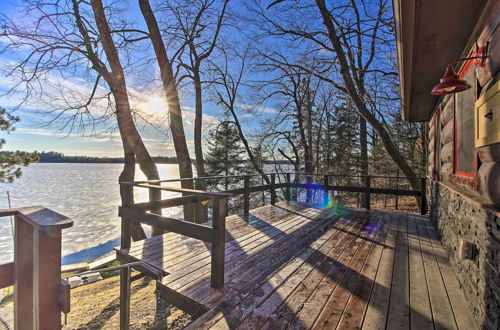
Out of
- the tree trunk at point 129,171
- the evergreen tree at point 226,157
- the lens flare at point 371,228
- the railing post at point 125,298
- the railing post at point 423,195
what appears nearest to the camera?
the railing post at point 125,298

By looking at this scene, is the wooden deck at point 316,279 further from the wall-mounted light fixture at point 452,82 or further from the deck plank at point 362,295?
the wall-mounted light fixture at point 452,82

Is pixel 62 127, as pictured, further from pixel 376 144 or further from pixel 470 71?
pixel 376 144

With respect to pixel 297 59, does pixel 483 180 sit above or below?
below

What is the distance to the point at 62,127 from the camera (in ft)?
21.7

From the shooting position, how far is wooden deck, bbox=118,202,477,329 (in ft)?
6.21

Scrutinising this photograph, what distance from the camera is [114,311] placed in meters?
4.05

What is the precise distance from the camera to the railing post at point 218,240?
2.28 meters

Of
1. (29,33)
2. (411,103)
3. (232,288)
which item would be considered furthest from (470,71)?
(29,33)

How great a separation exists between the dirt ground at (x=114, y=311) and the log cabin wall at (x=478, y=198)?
273cm

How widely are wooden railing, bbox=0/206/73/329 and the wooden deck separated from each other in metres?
1.02

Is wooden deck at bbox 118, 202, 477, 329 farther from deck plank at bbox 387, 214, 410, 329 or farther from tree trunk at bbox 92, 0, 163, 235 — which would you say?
tree trunk at bbox 92, 0, 163, 235

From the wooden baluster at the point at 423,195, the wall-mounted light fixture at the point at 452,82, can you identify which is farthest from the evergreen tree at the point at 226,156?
the wall-mounted light fixture at the point at 452,82

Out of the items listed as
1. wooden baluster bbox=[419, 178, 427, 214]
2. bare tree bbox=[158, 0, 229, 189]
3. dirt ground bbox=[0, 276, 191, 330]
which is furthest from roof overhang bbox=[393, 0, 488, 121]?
bare tree bbox=[158, 0, 229, 189]

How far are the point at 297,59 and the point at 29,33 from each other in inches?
331
